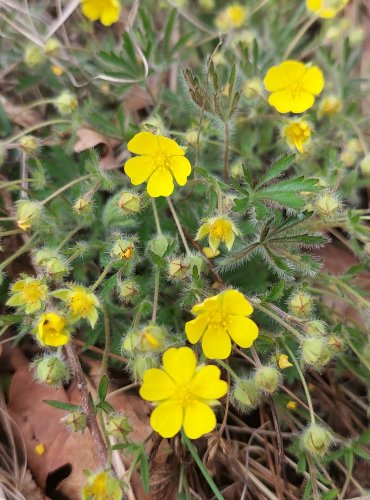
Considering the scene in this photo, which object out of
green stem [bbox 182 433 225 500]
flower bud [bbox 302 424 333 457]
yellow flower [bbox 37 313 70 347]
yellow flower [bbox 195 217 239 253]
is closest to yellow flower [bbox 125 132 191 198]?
yellow flower [bbox 195 217 239 253]

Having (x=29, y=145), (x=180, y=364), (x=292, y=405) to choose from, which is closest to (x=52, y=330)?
(x=180, y=364)

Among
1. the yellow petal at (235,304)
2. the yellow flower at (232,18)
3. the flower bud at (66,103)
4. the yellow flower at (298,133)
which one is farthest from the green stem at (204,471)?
the yellow flower at (232,18)

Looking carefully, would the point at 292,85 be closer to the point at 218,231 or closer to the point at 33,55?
the point at 218,231

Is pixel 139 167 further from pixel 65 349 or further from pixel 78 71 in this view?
pixel 78 71

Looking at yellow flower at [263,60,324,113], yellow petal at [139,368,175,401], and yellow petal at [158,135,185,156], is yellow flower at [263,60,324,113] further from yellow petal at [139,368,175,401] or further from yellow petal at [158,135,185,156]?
yellow petal at [139,368,175,401]

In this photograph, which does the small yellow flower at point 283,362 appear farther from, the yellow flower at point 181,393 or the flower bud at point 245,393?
the yellow flower at point 181,393

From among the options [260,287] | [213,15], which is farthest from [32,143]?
[213,15]
